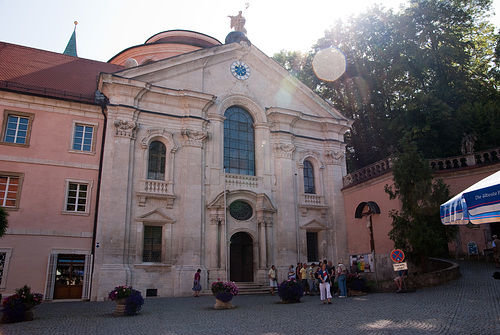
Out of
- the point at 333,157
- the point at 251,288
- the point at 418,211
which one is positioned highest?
the point at 333,157

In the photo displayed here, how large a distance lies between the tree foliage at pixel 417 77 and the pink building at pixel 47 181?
2007 cm

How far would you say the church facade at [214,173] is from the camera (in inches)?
811

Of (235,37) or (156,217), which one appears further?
(235,37)

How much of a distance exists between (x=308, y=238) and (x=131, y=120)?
12649 millimetres

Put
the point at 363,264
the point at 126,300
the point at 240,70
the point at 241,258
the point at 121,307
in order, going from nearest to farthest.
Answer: the point at 126,300
the point at 121,307
the point at 363,264
the point at 241,258
the point at 240,70

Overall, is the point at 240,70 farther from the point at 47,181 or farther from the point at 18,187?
the point at 18,187

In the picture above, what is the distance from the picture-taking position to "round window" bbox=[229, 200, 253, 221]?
76.8ft

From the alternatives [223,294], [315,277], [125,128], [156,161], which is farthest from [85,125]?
[315,277]

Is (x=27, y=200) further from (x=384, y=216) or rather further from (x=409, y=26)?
(x=409, y=26)

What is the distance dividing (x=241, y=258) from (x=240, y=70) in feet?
38.4

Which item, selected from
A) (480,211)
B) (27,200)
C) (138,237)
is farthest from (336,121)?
(480,211)

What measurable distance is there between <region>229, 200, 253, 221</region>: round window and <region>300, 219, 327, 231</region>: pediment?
350 centimetres

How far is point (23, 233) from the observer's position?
731 inches

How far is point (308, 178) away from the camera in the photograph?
2672 centimetres
